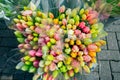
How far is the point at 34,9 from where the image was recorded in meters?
1.30

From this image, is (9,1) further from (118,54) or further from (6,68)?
(118,54)

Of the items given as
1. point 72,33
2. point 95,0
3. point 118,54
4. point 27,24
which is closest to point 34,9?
point 27,24

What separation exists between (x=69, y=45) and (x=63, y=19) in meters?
0.13

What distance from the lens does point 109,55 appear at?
6.63 feet

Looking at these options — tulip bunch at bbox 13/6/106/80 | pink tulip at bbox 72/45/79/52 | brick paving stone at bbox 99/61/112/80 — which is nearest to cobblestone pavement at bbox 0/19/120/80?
brick paving stone at bbox 99/61/112/80

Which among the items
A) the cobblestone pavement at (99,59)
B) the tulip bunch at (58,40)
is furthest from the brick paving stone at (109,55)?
the tulip bunch at (58,40)

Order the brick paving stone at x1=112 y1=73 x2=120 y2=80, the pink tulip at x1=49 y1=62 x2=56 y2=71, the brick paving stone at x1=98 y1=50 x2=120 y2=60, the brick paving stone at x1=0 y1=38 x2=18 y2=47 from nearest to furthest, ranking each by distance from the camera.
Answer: the pink tulip at x1=49 y1=62 x2=56 y2=71 < the brick paving stone at x1=112 y1=73 x2=120 y2=80 < the brick paving stone at x1=98 y1=50 x2=120 y2=60 < the brick paving stone at x1=0 y1=38 x2=18 y2=47

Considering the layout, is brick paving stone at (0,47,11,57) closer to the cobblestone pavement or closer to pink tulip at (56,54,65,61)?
the cobblestone pavement

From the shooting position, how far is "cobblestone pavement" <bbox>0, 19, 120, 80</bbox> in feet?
6.23

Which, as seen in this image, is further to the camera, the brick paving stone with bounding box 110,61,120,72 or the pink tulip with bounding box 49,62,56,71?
the brick paving stone with bounding box 110,61,120,72

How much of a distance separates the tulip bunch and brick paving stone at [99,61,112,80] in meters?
0.63

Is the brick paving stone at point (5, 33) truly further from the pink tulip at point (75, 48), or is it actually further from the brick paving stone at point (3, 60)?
the pink tulip at point (75, 48)

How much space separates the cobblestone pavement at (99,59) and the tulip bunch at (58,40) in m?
0.52

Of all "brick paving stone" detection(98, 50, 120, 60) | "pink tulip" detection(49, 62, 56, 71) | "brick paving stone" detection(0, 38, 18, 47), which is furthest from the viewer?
"brick paving stone" detection(0, 38, 18, 47)
